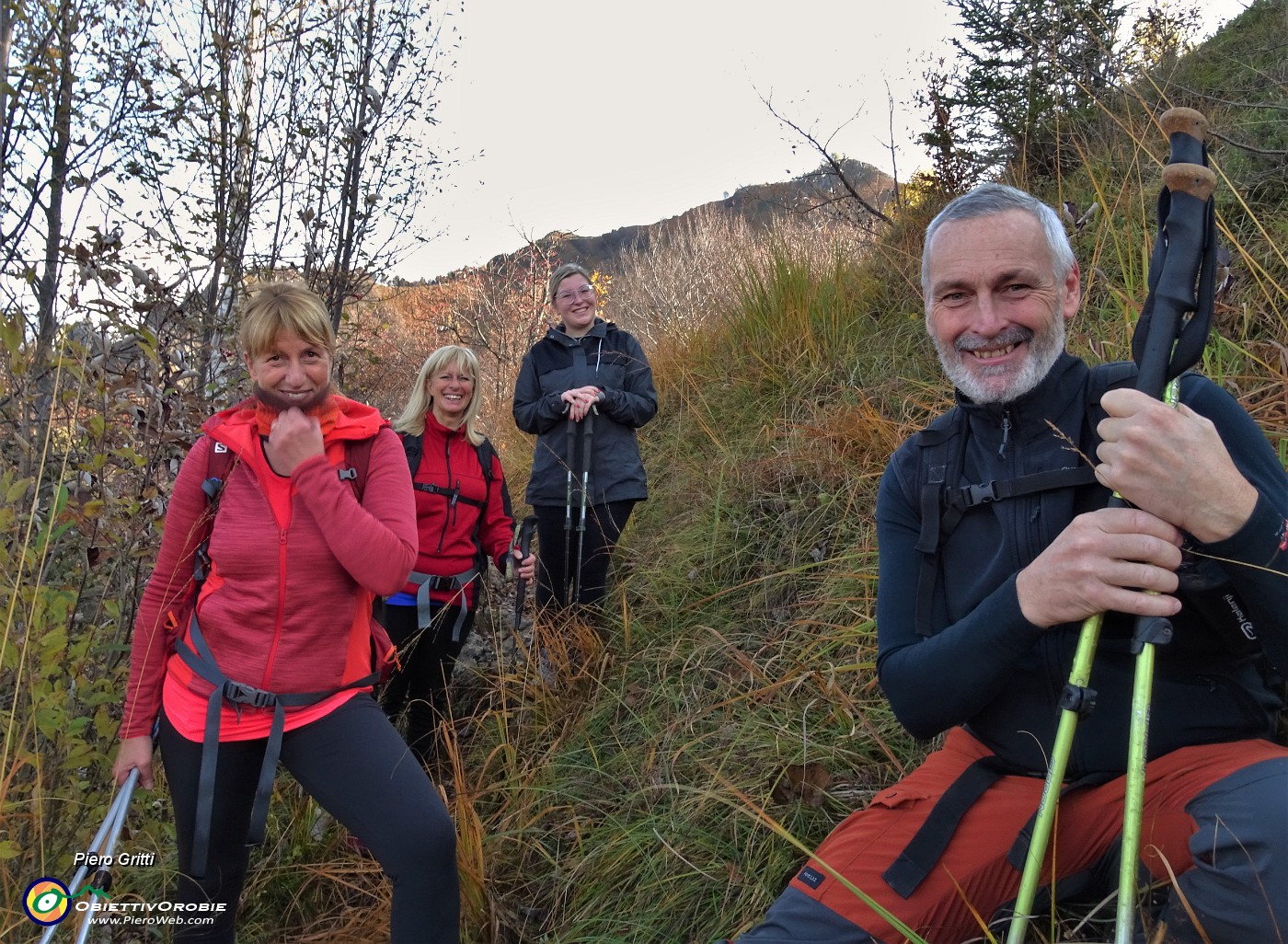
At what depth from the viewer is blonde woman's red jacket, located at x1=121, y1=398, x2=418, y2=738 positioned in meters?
2.24

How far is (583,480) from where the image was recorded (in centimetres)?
442

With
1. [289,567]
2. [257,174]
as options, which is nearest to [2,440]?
[257,174]

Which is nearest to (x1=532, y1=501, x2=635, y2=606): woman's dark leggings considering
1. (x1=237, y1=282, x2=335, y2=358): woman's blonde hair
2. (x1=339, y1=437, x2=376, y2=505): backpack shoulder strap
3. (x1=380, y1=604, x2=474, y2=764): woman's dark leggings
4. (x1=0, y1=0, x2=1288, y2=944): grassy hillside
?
(x1=0, y1=0, x2=1288, y2=944): grassy hillside

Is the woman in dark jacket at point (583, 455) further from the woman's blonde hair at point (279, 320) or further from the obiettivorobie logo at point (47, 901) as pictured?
the obiettivorobie logo at point (47, 901)

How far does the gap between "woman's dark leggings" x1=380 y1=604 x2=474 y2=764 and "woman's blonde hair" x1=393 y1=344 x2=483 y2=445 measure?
87 centimetres

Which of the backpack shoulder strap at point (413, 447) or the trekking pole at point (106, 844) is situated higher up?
the backpack shoulder strap at point (413, 447)

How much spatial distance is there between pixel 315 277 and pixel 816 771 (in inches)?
184

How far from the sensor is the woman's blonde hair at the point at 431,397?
13.4ft

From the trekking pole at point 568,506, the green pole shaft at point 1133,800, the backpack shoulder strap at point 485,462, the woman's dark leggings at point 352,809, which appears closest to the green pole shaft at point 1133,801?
the green pole shaft at point 1133,800

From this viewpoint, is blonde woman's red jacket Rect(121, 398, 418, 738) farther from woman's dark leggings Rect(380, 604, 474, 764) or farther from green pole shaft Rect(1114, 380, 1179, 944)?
green pole shaft Rect(1114, 380, 1179, 944)

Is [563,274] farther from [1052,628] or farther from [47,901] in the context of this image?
[1052,628]

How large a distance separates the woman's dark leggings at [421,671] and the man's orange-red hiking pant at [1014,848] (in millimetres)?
2462

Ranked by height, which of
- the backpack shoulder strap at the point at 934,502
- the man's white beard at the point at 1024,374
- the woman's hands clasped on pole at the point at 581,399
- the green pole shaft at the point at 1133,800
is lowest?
the green pole shaft at the point at 1133,800

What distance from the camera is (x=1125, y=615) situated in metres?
1.60
